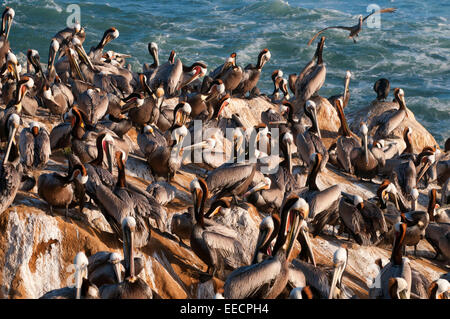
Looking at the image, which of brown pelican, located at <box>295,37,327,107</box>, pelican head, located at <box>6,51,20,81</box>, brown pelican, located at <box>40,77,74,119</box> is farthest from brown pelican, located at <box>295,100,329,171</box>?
pelican head, located at <box>6,51,20,81</box>

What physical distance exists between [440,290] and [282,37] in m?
21.1

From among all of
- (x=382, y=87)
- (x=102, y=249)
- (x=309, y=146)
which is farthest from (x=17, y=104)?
(x=382, y=87)

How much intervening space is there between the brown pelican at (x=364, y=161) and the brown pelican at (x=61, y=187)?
5.45 m

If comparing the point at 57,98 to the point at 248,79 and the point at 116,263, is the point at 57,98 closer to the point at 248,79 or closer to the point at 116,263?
the point at 248,79

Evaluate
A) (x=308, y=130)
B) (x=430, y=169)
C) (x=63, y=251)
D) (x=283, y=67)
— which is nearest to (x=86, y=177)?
(x=63, y=251)

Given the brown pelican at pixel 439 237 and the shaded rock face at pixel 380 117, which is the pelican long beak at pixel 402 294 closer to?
the brown pelican at pixel 439 237

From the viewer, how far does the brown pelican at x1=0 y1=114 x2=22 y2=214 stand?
24.1 feet

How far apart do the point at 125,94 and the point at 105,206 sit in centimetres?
510

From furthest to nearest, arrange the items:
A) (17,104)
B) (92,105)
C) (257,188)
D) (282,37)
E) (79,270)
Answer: (282,37), (92,105), (17,104), (257,188), (79,270)

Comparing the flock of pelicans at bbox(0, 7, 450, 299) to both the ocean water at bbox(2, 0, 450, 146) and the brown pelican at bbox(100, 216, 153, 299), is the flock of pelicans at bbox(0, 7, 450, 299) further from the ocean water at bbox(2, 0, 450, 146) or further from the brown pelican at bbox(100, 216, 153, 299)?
the ocean water at bbox(2, 0, 450, 146)

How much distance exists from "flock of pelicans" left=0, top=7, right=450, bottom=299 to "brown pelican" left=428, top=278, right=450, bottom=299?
0.02 meters

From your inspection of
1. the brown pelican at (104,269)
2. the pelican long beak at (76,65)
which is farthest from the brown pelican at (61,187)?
the pelican long beak at (76,65)

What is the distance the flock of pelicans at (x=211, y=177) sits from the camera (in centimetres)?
733

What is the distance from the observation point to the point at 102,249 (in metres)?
7.58
